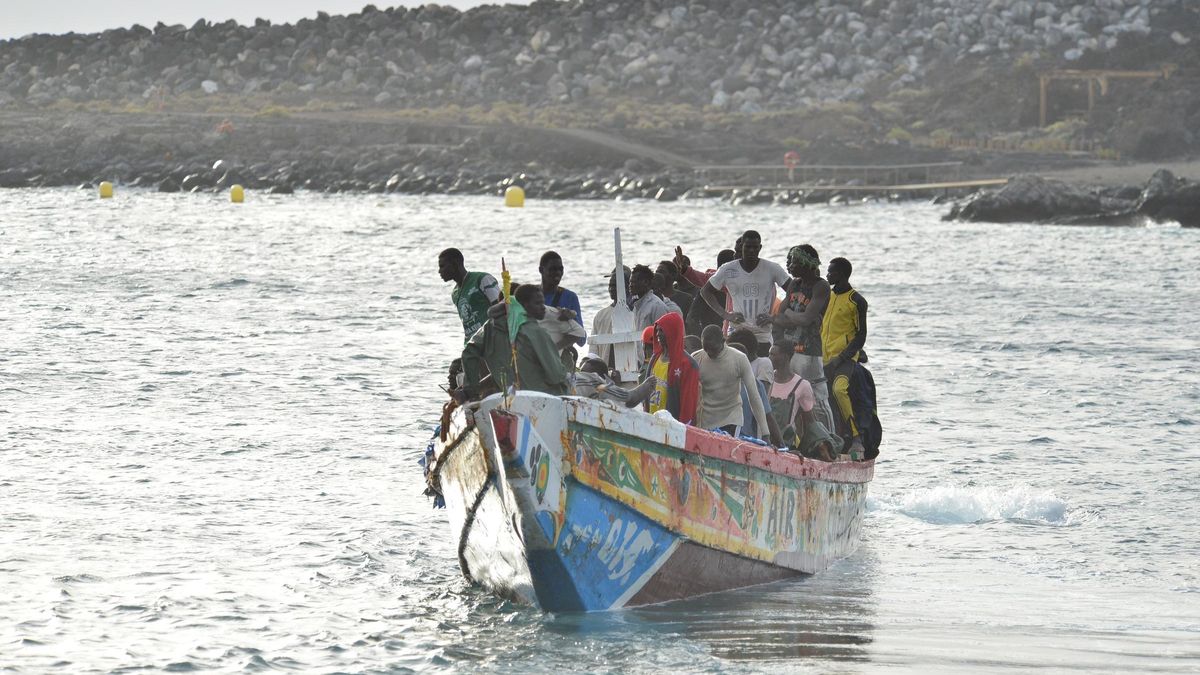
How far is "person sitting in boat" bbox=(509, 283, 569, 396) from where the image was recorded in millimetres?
11258

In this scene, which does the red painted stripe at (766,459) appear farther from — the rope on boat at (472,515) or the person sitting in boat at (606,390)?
the rope on boat at (472,515)

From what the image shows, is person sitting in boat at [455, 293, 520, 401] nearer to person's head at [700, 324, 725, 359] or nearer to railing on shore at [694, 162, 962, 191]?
person's head at [700, 324, 725, 359]

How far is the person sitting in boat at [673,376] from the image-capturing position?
12.2 m

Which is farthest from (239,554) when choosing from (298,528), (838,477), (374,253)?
(374,253)

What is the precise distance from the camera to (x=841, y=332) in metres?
13.7

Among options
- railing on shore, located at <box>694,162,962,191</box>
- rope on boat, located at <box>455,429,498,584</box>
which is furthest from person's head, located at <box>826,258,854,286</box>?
railing on shore, located at <box>694,162,962,191</box>

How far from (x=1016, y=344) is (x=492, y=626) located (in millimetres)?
19304

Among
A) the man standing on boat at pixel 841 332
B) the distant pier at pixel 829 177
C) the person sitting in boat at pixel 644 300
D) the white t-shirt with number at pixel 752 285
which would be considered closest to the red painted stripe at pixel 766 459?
the man standing on boat at pixel 841 332

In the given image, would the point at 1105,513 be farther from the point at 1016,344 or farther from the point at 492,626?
the point at 1016,344

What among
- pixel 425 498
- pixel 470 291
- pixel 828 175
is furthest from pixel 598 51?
pixel 470 291

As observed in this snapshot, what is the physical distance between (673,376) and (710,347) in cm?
33

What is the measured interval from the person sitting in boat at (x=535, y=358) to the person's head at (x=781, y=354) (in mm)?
2406

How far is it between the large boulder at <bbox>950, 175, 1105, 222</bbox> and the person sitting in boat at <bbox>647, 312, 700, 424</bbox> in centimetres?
5272

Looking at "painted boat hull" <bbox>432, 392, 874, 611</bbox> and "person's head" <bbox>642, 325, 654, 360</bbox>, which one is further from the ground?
"person's head" <bbox>642, 325, 654, 360</bbox>
